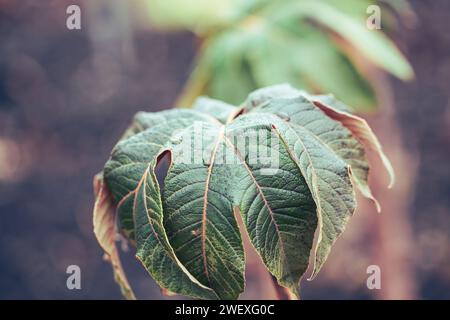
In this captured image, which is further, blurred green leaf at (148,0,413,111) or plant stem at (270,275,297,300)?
blurred green leaf at (148,0,413,111)

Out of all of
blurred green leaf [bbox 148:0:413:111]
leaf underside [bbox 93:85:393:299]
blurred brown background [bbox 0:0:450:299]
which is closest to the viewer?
leaf underside [bbox 93:85:393:299]

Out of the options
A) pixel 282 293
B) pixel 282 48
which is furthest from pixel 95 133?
pixel 282 293

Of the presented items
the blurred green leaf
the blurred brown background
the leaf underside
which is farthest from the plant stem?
the blurred brown background

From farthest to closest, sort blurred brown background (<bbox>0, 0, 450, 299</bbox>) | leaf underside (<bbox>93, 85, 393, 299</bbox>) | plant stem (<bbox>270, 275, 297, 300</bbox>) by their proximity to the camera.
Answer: blurred brown background (<bbox>0, 0, 450, 299</bbox>), plant stem (<bbox>270, 275, 297, 300</bbox>), leaf underside (<bbox>93, 85, 393, 299</bbox>)

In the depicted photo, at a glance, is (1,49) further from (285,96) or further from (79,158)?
(285,96)

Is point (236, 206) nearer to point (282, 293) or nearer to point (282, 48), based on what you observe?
point (282, 293)

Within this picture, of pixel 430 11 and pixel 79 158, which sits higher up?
pixel 430 11

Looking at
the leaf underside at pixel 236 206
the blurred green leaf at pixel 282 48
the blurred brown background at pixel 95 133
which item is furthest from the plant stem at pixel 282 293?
the blurred brown background at pixel 95 133

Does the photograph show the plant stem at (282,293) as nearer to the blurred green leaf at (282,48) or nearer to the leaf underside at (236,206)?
the leaf underside at (236,206)

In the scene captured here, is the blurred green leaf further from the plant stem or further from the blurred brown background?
the blurred brown background
